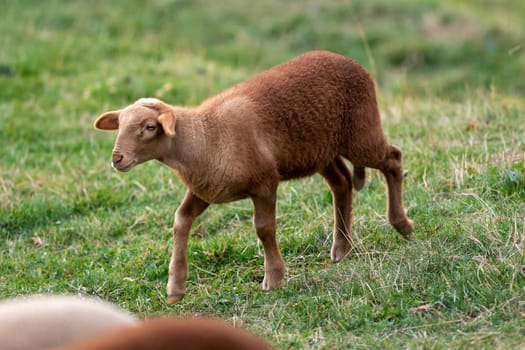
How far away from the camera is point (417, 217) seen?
6.56 m

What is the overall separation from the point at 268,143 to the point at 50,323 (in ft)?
9.37

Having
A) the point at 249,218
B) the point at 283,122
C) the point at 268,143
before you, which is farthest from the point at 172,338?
the point at 249,218

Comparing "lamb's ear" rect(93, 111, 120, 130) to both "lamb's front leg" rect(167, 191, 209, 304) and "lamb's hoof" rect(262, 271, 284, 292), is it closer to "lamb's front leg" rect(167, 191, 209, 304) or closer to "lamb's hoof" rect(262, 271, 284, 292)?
"lamb's front leg" rect(167, 191, 209, 304)

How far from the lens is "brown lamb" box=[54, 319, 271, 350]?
2674 millimetres

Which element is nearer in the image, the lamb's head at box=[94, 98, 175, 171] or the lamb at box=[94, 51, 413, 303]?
the lamb's head at box=[94, 98, 175, 171]

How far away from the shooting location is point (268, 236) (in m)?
5.77

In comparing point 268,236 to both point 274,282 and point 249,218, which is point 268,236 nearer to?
point 274,282

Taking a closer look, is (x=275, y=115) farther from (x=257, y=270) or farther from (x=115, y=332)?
(x=115, y=332)

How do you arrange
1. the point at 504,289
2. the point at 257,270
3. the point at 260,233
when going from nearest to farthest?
1. the point at 504,289
2. the point at 260,233
3. the point at 257,270

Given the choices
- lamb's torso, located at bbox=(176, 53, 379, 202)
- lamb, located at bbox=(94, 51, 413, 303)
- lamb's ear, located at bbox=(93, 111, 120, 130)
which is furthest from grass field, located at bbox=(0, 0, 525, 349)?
lamb's ear, located at bbox=(93, 111, 120, 130)

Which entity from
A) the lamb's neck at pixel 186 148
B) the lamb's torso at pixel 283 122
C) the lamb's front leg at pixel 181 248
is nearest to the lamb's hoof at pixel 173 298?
the lamb's front leg at pixel 181 248

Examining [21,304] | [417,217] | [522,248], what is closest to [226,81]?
[417,217]

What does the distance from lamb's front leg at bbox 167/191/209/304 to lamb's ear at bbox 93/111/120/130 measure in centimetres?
69

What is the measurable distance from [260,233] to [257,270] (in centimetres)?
58
